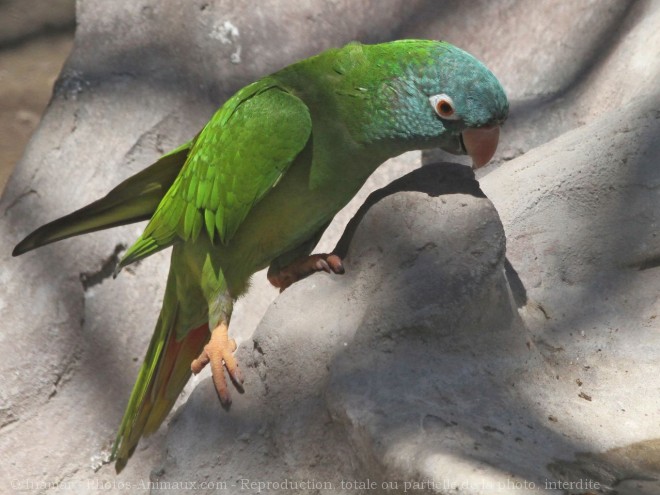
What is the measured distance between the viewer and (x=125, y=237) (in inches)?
116

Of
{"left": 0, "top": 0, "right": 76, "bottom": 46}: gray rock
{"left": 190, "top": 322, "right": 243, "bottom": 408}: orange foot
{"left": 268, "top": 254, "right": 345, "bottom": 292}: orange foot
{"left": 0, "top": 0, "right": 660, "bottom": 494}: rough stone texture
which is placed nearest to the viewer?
{"left": 0, "top": 0, "right": 660, "bottom": 494}: rough stone texture

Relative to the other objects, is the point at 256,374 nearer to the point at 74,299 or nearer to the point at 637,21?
the point at 74,299

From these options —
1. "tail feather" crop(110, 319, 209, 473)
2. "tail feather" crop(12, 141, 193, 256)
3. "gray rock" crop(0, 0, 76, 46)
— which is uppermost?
"tail feather" crop(12, 141, 193, 256)

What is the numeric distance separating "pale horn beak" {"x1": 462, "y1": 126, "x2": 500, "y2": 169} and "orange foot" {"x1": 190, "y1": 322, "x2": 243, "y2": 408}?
81 centimetres

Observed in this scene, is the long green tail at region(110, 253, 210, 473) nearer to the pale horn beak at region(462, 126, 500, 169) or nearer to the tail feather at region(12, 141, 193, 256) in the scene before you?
the tail feather at region(12, 141, 193, 256)

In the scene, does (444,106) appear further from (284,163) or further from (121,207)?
(121,207)

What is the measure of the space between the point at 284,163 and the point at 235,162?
141mm

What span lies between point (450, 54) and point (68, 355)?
1.62 metres

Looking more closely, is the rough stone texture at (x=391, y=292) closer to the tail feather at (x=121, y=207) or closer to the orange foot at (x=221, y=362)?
the orange foot at (x=221, y=362)

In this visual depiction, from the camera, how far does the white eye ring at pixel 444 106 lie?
2059mm

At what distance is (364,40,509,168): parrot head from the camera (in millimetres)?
2057

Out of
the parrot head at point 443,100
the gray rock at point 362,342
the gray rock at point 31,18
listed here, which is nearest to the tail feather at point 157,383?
the gray rock at point 362,342

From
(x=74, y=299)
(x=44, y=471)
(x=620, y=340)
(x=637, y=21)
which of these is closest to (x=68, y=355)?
(x=74, y=299)

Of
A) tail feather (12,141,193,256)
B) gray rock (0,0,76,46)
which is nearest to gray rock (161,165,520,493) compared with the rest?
tail feather (12,141,193,256)
